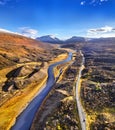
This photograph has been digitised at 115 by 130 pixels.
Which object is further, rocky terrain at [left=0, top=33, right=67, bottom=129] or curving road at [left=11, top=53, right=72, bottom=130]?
rocky terrain at [left=0, top=33, right=67, bottom=129]

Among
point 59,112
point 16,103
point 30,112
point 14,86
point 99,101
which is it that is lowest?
point 16,103

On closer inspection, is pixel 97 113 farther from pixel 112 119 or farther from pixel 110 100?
pixel 110 100

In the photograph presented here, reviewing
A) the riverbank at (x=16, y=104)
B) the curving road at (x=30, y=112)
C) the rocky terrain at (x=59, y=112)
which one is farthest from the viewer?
the riverbank at (x=16, y=104)

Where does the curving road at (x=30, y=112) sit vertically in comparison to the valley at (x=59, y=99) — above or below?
below

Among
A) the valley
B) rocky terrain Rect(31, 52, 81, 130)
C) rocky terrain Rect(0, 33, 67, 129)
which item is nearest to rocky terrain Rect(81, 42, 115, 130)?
the valley

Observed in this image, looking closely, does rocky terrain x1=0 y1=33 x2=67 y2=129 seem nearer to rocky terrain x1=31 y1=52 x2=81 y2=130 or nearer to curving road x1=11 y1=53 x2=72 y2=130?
curving road x1=11 y1=53 x2=72 y2=130

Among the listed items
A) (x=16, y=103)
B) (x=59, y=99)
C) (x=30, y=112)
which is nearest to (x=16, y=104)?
(x=16, y=103)

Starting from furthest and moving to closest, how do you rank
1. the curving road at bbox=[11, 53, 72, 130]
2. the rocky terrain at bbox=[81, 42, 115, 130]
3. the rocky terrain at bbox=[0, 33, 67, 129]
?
the rocky terrain at bbox=[0, 33, 67, 129]
the curving road at bbox=[11, 53, 72, 130]
the rocky terrain at bbox=[81, 42, 115, 130]

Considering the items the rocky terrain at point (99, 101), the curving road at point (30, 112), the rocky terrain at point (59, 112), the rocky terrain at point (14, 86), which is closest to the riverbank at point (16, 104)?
the rocky terrain at point (14, 86)

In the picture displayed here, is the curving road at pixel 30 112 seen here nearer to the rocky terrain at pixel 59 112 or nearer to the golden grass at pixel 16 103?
the golden grass at pixel 16 103

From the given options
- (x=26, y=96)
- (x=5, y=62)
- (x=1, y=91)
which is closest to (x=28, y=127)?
(x=26, y=96)

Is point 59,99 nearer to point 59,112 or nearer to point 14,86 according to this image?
point 59,112
